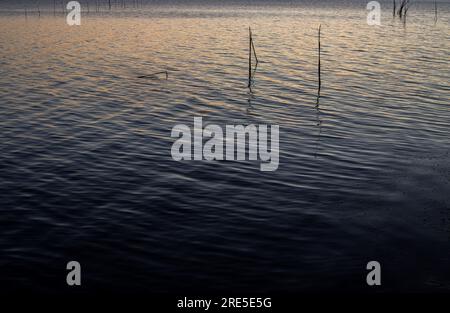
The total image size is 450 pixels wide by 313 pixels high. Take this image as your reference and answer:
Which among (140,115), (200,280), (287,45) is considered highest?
(287,45)

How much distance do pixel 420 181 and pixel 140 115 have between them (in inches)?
616

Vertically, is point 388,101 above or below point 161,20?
below

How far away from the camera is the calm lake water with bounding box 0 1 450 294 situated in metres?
12.2

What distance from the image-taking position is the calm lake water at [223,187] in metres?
→ 12.2

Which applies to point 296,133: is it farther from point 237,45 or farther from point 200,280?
point 237,45

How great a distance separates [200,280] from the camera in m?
11.7

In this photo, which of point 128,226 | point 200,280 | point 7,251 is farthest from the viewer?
point 128,226

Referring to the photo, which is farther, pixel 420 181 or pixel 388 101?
pixel 388 101

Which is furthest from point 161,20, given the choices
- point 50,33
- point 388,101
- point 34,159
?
point 34,159

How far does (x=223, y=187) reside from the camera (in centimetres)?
1730

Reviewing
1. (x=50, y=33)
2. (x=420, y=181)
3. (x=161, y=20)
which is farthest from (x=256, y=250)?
(x=161, y=20)

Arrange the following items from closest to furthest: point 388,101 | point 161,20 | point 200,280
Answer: point 200,280 < point 388,101 < point 161,20

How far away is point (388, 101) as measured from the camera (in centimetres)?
3133

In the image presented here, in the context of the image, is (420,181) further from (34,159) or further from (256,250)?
(34,159)
